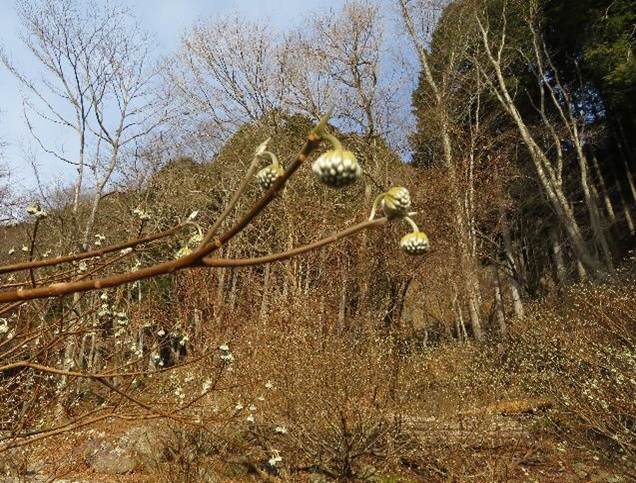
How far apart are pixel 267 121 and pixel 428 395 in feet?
29.8

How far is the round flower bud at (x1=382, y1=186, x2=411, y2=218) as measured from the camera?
0.74 metres

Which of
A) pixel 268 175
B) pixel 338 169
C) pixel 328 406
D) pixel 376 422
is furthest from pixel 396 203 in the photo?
pixel 376 422

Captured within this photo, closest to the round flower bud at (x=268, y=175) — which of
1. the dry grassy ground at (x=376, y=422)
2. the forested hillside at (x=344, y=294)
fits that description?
the forested hillside at (x=344, y=294)

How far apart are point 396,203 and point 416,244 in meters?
0.15

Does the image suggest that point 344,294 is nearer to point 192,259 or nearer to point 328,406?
point 328,406

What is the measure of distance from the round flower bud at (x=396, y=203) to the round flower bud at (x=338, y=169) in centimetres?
7

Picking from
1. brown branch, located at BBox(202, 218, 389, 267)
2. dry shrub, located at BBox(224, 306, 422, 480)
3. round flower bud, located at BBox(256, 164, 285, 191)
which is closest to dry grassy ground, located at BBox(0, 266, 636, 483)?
dry shrub, located at BBox(224, 306, 422, 480)

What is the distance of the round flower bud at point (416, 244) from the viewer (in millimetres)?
852

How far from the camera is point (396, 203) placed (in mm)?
749

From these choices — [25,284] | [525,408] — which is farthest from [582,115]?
[25,284]

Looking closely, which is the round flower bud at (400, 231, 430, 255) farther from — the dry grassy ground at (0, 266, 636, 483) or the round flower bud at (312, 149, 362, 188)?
the dry grassy ground at (0, 266, 636, 483)

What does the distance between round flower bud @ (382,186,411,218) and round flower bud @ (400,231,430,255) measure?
0.12 metres

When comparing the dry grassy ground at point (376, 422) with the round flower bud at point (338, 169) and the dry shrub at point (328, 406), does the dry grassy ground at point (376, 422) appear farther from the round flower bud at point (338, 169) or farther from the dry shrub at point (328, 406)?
the round flower bud at point (338, 169)

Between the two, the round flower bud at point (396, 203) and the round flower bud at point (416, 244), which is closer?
the round flower bud at point (396, 203)
